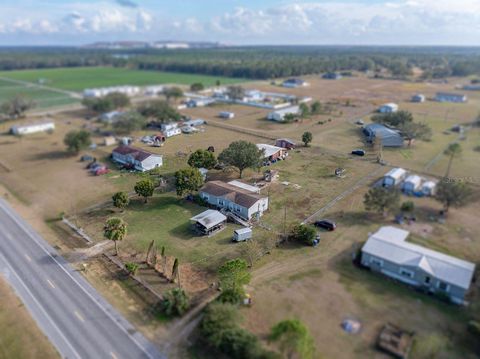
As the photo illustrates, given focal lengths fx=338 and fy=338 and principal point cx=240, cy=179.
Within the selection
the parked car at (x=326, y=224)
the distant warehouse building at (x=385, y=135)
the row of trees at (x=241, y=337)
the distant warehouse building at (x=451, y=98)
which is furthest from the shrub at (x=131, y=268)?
the distant warehouse building at (x=451, y=98)

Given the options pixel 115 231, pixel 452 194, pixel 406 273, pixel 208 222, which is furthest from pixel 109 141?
pixel 452 194

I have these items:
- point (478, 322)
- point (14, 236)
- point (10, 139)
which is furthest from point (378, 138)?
point (10, 139)

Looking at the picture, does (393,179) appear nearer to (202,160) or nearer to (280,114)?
(202,160)

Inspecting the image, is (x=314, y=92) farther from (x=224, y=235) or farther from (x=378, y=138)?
(x=224, y=235)

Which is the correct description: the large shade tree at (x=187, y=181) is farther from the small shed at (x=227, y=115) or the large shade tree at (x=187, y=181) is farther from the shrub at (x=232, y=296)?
the small shed at (x=227, y=115)

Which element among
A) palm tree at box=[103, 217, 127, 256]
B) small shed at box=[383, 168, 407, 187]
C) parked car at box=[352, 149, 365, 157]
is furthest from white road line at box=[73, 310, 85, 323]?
parked car at box=[352, 149, 365, 157]

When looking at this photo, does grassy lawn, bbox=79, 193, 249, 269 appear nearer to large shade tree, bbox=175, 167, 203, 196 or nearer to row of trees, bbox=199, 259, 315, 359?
large shade tree, bbox=175, 167, 203, 196

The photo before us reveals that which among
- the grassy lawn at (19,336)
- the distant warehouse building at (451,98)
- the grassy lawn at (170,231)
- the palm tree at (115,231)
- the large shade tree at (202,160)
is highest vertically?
the distant warehouse building at (451,98)
